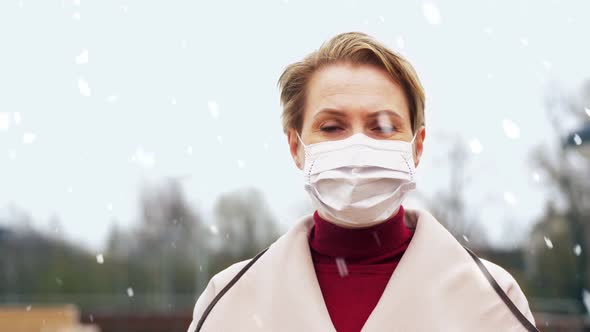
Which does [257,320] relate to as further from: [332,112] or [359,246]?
[332,112]

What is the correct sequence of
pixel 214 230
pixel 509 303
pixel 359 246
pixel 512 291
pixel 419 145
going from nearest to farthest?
pixel 509 303, pixel 512 291, pixel 359 246, pixel 419 145, pixel 214 230

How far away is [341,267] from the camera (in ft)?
8.15

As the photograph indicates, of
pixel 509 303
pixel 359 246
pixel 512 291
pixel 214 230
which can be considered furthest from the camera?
pixel 214 230

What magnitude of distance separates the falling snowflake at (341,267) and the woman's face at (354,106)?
413 mm

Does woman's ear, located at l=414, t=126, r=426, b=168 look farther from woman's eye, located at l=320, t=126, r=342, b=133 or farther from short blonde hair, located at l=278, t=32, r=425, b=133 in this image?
woman's eye, located at l=320, t=126, r=342, b=133

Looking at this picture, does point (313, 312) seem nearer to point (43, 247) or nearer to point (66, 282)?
point (66, 282)

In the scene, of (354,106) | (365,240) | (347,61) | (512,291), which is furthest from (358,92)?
(512,291)

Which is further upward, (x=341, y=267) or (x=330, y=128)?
(x=330, y=128)

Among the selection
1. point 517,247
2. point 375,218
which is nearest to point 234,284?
point 375,218

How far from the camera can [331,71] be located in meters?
2.47

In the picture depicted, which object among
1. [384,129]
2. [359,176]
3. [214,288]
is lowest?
[214,288]

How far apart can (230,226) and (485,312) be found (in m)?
35.7

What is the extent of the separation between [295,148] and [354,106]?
367 millimetres

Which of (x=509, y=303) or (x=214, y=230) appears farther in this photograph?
(x=214, y=230)
